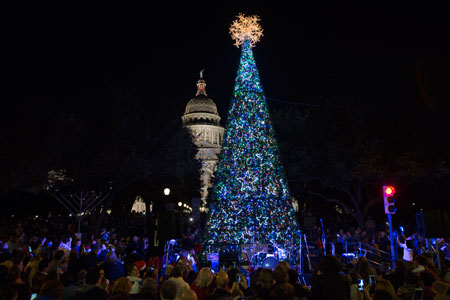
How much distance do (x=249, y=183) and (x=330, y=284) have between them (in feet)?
37.1

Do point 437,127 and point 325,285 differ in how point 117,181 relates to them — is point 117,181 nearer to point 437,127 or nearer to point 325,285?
point 437,127

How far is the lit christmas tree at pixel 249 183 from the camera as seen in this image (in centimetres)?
1606

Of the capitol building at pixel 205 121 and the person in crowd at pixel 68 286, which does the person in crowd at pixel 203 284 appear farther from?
the capitol building at pixel 205 121

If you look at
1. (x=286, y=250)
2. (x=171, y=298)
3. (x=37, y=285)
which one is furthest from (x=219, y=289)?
(x=286, y=250)

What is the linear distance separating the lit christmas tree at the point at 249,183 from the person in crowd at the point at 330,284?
10.6 metres

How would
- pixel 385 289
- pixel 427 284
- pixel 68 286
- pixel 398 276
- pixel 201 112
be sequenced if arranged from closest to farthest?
1. pixel 385 289
2. pixel 427 284
3. pixel 68 286
4. pixel 398 276
5. pixel 201 112

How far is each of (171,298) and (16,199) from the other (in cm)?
4547

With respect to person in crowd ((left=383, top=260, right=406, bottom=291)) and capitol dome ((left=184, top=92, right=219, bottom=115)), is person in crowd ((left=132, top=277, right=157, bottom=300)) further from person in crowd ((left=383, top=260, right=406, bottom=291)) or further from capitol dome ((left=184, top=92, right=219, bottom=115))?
capitol dome ((left=184, top=92, right=219, bottom=115))

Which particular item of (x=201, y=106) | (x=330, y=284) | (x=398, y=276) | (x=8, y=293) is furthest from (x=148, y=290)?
(x=201, y=106)

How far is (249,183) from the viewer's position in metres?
16.6

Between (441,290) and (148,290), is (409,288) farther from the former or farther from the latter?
(148,290)

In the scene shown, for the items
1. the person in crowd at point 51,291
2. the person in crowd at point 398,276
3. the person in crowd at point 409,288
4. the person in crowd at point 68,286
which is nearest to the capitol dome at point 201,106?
the person in crowd at point 398,276

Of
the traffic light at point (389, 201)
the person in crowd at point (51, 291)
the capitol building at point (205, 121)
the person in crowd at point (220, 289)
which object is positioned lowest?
the person in crowd at point (220, 289)

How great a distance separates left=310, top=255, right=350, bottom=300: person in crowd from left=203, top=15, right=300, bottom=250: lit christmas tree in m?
10.6
